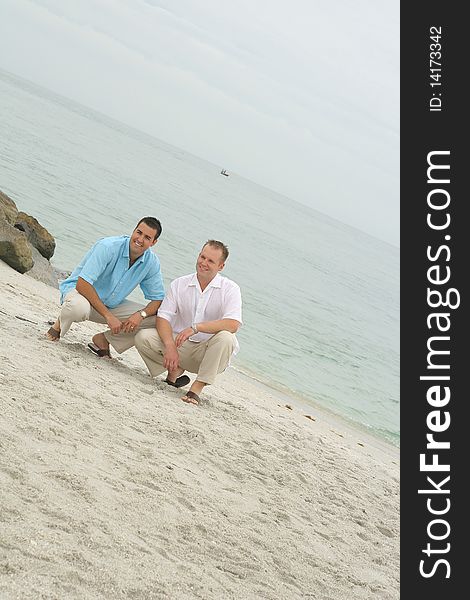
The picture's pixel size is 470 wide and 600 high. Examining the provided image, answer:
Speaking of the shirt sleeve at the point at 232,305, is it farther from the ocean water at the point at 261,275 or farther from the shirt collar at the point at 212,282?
the ocean water at the point at 261,275

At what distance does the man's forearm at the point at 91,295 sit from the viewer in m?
6.01

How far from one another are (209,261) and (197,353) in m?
0.78

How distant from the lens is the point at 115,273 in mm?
6043

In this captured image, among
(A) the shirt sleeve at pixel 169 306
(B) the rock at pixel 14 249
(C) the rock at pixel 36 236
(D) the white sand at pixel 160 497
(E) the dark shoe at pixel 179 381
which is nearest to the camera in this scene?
(D) the white sand at pixel 160 497

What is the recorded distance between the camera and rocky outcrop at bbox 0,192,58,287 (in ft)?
30.9

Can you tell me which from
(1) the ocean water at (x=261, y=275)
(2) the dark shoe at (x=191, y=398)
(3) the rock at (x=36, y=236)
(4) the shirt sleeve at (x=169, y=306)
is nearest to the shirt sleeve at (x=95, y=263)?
(4) the shirt sleeve at (x=169, y=306)

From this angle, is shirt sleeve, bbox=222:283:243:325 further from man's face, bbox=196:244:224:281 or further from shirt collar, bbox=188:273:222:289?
man's face, bbox=196:244:224:281

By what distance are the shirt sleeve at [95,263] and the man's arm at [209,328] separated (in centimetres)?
80

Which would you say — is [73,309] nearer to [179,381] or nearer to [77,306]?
[77,306]

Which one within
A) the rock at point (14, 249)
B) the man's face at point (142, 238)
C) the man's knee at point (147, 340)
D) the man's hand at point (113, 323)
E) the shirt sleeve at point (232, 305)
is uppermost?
the rock at point (14, 249)

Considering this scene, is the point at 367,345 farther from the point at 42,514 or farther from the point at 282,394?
the point at 42,514

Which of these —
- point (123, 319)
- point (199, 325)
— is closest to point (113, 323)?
point (123, 319)

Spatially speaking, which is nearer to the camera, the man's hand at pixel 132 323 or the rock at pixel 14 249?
the man's hand at pixel 132 323

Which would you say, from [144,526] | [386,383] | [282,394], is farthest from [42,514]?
[386,383]
